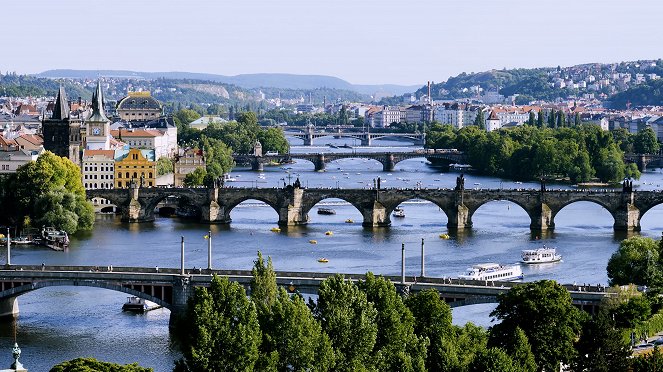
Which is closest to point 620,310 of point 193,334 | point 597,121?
point 193,334

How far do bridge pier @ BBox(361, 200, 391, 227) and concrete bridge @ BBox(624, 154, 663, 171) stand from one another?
43.1m

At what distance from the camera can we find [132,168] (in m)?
76.9

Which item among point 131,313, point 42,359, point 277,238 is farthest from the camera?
point 277,238

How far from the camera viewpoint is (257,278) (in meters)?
33.9

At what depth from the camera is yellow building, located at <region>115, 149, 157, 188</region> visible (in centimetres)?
7638

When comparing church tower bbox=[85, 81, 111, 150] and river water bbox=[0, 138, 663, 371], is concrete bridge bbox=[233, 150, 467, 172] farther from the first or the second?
river water bbox=[0, 138, 663, 371]

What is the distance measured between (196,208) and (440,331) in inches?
1476

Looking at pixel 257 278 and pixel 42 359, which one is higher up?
pixel 257 278

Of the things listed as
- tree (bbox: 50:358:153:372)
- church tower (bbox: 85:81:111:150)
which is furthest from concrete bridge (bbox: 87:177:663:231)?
tree (bbox: 50:358:153:372)

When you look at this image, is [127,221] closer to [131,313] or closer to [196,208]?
[196,208]

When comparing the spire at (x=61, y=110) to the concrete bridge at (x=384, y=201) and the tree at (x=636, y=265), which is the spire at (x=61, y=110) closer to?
the concrete bridge at (x=384, y=201)

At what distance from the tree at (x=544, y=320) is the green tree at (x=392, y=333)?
237 centimetres

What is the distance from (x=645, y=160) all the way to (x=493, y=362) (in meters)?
79.5

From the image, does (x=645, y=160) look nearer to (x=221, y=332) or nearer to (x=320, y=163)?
(x=320, y=163)
